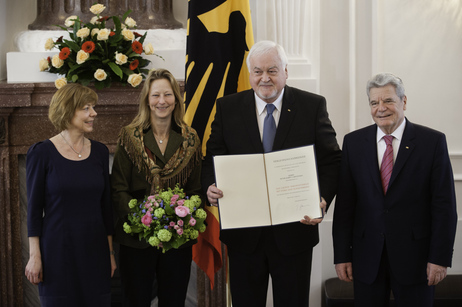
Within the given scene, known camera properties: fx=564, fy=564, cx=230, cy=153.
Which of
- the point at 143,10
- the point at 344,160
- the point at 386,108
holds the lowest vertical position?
the point at 344,160

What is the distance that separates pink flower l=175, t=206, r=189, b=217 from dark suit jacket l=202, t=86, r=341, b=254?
187 millimetres

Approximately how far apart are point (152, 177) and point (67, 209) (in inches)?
18.2

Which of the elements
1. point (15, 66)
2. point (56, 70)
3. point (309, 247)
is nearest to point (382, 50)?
point (309, 247)

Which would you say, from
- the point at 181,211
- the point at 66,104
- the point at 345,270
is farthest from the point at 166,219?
the point at 345,270

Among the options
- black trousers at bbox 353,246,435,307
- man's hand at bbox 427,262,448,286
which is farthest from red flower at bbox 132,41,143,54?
man's hand at bbox 427,262,448,286

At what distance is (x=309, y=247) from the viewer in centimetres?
277

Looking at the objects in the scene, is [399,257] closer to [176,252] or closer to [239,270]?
[239,270]

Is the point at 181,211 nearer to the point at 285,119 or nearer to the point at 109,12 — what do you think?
the point at 285,119

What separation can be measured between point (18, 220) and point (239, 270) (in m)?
2.32

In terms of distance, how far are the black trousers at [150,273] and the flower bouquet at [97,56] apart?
1462mm

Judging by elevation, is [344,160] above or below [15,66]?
below

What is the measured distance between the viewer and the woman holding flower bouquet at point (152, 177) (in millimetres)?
2949

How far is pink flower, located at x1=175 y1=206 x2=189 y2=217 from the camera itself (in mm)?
2688

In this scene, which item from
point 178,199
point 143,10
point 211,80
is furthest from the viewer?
point 143,10
